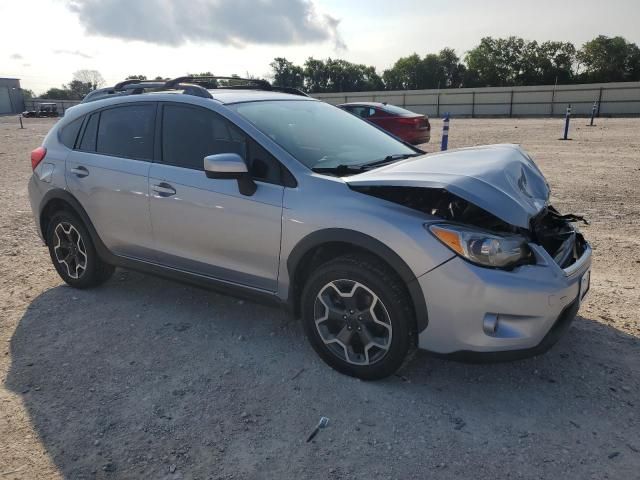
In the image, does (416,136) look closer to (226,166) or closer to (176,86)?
(176,86)

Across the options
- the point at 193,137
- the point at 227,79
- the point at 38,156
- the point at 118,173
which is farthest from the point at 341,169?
the point at 38,156

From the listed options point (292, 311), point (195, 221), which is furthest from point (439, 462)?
point (195, 221)

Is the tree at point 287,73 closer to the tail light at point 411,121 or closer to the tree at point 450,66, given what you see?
the tree at point 450,66

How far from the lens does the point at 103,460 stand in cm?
255

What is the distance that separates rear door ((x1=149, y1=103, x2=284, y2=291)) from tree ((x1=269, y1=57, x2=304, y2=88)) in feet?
285

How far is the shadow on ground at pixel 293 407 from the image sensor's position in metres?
2.49

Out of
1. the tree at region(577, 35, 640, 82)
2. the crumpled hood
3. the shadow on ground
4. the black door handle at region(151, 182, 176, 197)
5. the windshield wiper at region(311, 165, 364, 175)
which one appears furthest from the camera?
the tree at region(577, 35, 640, 82)

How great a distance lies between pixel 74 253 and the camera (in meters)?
4.64

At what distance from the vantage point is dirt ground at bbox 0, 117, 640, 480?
250 centimetres

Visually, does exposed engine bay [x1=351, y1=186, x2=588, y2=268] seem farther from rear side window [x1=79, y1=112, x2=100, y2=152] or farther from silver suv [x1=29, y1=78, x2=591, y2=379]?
rear side window [x1=79, y1=112, x2=100, y2=152]

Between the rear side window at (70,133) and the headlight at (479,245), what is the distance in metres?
3.41

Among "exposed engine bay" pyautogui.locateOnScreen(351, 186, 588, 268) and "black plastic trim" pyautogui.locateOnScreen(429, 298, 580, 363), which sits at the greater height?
"exposed engine bay" pyautogui.locateOnScreen(351, 186, 588, 268)

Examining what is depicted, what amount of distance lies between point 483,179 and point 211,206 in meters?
1.79

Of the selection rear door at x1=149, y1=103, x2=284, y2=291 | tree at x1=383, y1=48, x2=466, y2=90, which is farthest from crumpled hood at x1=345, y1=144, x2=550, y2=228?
tree at x1=383, y1=48, x2=466, y2=90
